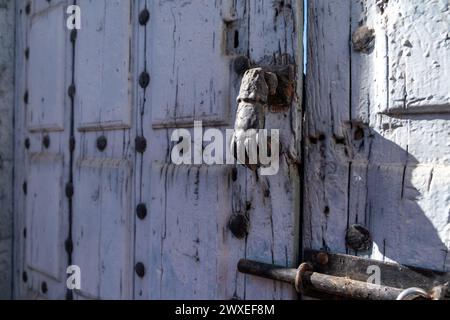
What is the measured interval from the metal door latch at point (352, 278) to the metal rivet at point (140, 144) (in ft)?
1.32

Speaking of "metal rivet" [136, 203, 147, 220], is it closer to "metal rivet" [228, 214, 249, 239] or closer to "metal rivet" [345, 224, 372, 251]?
"metal rivet" [228, 214, 249, 239]

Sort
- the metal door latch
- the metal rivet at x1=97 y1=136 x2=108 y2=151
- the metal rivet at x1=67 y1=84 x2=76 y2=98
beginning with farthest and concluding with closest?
the metal rivet at x1=67 y1=84 x2=76 y2=98 < the metal rivet at x1=97 y1=136 x2=108 y2=151 < the metal door latch

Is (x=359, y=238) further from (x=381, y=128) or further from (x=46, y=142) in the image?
(x=46, y=142)

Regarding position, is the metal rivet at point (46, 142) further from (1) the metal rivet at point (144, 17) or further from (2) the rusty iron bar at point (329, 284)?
(2) the rusty iron bar at point (329, 284)

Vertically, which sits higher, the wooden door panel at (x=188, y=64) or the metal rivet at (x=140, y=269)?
the wooden door panel at (x=188, y=64)

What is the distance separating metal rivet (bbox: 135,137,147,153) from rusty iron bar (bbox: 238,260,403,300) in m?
0.41

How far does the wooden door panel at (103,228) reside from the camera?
1074 millimetres

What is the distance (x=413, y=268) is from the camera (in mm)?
642

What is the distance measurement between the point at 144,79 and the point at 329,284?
2.07 ft

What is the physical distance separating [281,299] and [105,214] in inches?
22.3

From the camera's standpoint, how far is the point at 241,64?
83 centimetres

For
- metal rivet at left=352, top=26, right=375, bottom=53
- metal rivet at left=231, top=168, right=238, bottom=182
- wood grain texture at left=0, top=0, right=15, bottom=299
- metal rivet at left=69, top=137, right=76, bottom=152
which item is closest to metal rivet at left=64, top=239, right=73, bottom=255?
metal rivet at left=69, top=137, right=76, bottom=152

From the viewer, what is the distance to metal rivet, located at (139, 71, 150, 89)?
1013 mm

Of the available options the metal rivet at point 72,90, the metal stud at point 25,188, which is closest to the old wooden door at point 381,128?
the metal rivet at point 72,90
